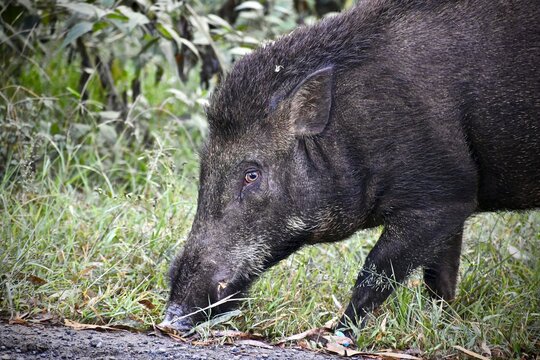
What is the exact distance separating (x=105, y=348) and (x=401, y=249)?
158 cm

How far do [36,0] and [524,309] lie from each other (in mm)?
4025

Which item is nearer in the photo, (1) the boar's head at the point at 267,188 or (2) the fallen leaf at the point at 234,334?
(2) the fallen leaf at the point at 234,334

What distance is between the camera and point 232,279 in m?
4.72

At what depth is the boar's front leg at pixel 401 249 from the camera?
4691 mm

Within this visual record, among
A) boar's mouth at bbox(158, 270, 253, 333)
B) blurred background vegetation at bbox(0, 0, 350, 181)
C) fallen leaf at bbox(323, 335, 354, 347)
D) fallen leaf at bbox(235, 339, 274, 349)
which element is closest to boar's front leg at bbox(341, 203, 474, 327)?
fallen leaf at bbox(323, 335, 354, 347)

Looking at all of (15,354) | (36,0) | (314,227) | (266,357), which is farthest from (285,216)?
(36,0)

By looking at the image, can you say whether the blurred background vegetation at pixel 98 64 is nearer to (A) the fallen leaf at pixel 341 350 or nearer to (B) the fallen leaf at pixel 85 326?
(B) the fallen leaf at pixel 85 326

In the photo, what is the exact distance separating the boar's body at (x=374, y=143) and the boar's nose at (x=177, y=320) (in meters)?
0.02

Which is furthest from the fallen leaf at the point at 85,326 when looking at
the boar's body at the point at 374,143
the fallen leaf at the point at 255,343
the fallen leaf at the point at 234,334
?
the fallen leaf at the point at 255,343

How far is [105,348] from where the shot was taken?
412cm

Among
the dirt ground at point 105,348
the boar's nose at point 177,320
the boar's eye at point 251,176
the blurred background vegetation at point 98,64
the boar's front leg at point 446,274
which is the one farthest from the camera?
the blurred background vegetation at point 98,64

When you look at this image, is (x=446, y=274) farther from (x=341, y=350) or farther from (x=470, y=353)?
(x=341, y=350)

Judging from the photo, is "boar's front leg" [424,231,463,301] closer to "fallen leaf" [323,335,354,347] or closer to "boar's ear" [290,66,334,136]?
"fallen leaf" [323,335,354,347]

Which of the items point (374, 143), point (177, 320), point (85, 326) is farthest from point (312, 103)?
point (85, 326)
